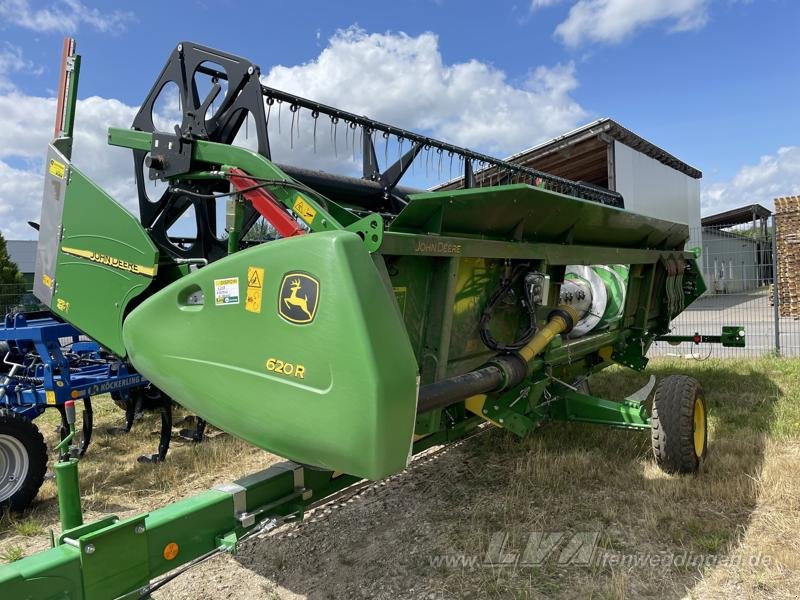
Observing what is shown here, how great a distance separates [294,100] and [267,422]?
273 centimetres

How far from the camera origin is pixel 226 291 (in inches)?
85.7

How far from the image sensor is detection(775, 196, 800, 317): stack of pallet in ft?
44.2

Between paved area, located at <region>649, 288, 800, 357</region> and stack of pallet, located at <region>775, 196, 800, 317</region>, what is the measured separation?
258cm

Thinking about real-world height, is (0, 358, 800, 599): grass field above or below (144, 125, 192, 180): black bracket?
below

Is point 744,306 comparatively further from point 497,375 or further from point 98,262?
point 98,262

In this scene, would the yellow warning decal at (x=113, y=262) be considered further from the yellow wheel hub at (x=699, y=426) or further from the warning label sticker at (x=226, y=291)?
the yellow wheel hub at (x=699, y=426)

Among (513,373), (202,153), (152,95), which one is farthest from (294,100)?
(513,373)

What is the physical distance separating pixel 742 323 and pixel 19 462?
11.1m

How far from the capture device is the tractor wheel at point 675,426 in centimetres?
349

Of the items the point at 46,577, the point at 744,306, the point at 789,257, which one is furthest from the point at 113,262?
the point at 789,257

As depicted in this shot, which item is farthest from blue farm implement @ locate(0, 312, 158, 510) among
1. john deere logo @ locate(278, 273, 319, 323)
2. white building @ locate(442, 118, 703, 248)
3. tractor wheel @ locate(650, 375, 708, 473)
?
white building @ locate(442, 118, 703, 248)

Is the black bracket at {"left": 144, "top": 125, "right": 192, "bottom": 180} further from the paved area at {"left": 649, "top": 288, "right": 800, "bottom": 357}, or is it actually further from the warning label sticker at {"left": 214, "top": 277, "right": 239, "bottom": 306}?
the paved area at {"left": 649, "top": 288, "right": 800, "bottom": 357}

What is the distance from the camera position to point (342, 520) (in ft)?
11.2

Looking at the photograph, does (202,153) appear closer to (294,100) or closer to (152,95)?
(152,95)
